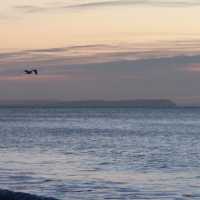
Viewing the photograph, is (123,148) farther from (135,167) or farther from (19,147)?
(135,167)

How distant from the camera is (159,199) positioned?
32.0 m

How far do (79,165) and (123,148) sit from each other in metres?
19.9

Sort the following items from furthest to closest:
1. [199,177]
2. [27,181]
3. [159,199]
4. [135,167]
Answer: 1. [135,167]
2. [199,177]
3. [27,181]
4. [159,199]

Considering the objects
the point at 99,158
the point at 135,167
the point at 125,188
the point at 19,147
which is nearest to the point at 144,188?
the point at 125,188

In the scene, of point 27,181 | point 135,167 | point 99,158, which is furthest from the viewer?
point 99,158

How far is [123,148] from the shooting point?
216 feet

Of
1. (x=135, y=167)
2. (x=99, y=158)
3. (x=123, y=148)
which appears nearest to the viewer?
(x=135, y=167)

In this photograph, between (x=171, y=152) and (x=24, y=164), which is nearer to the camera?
(x=24, y=164)

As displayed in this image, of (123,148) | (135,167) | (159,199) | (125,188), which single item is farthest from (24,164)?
(123,148)

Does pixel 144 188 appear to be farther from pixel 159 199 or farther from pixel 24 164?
pixel 24 164

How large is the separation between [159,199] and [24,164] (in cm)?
1548

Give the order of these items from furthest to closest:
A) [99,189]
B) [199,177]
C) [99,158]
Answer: [99,158] → [199,177] → [99,189]

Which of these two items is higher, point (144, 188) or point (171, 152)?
point (171, 152)

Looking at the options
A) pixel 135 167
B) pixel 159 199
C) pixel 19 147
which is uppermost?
pixel 19 147
